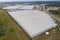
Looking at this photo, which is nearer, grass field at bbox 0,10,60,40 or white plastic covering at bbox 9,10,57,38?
grass field at bbox 0,10,60,40

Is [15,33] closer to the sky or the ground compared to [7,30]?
closer to the ground

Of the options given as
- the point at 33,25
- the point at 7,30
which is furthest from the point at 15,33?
the point at 33,25

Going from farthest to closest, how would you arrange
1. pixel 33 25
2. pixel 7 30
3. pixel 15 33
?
pixel 33 25 → pixel 7 30 → pixel 15 33

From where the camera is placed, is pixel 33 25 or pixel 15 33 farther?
pixel 33 25

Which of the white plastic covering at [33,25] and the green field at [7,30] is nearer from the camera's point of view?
the green field at [7,30]

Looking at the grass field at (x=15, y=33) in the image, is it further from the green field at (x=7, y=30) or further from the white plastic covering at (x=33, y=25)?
the white plastic covering at (x=33, y=25)

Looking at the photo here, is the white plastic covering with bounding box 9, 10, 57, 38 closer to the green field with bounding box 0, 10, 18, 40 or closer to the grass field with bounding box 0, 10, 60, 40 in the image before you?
the grass field with bounding box 0, 10, 60, 40

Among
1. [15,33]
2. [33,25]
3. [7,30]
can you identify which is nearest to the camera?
[15,33]

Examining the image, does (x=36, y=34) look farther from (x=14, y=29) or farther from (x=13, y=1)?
(x=13, y=1)

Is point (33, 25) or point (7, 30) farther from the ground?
point (7, 30)

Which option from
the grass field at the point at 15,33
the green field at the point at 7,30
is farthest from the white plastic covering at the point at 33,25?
the green field at the point at 7,30

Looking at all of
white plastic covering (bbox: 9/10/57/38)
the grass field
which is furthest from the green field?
white plastic covering (bbox: 9/10/57/38)

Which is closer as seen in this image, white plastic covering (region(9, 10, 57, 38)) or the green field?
the green field

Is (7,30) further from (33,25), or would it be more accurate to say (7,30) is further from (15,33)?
(33,25)
